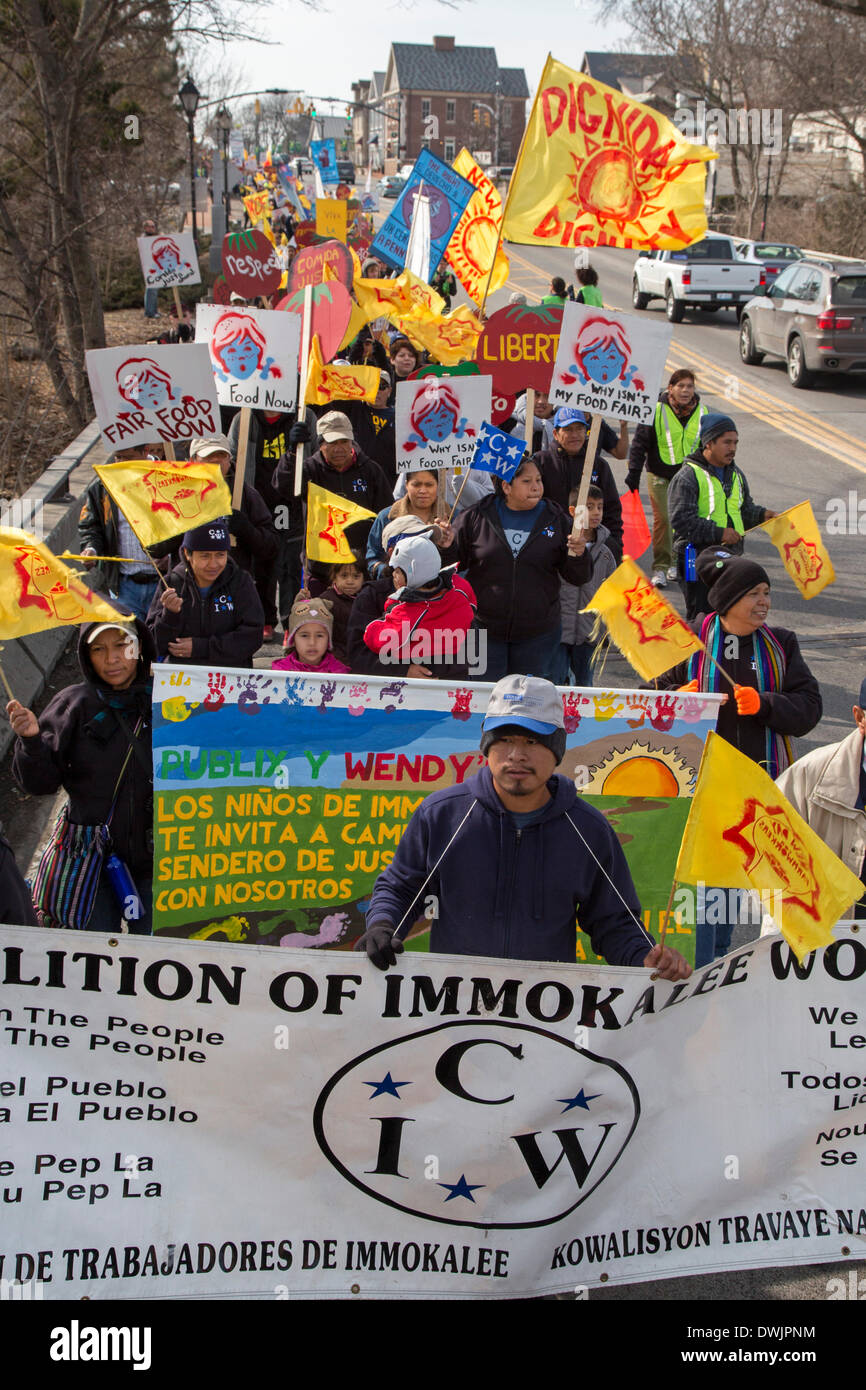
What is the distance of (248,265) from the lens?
13742 mm

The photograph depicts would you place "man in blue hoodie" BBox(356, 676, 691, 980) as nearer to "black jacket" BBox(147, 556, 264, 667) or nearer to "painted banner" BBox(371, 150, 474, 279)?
"black jacket" BBox(147, 556, 264, 667)

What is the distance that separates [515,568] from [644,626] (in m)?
1.20

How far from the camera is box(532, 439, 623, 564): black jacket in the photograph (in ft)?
26.2

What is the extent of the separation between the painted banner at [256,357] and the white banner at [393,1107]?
200 inches

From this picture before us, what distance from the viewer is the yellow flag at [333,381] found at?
8.80 meters

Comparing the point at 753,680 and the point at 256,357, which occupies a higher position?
the point at 256,357

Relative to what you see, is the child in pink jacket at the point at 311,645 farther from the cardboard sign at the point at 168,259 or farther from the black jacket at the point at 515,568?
the cardboard sign at the point at 168,259

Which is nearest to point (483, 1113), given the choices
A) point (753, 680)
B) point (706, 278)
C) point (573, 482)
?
point (753, 680)

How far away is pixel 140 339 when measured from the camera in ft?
75.9

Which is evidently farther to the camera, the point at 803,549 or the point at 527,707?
the point at 803,549

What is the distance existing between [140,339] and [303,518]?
53.0 feet

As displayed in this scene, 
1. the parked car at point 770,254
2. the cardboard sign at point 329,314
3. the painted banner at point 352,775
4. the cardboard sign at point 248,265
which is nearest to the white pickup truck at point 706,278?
the parked car at point 770,254

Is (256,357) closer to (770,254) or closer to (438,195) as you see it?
(438,195)

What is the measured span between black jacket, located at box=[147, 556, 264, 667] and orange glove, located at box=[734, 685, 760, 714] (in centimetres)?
226
